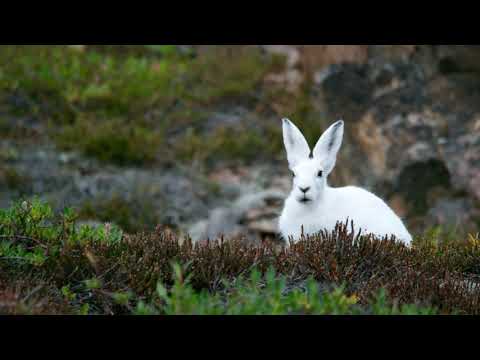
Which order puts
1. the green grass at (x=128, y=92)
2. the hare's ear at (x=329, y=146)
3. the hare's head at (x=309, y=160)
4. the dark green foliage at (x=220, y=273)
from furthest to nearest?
1. the green grass at (x=128, y=92)
2. the hare's ear at (x=329, y=146)
3. the hare's head at (x=309, y=160)
4. the dark green foliage at (x=220, y=273)

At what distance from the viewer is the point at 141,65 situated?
15281mm

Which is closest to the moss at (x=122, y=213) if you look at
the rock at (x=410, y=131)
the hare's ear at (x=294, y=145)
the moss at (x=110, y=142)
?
the moss at (x=110, y=142)

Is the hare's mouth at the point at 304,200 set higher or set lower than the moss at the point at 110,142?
lower

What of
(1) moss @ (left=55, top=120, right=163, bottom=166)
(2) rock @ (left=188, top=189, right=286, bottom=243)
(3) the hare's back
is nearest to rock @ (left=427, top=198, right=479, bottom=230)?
(2) rock @ (left=188, top=189, right=286, bottom=243)

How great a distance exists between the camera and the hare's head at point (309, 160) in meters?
6.52

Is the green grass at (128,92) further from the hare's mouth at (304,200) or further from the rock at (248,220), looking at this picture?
the hare's mouth at (304,200)

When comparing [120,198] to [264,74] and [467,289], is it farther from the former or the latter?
[467,289]

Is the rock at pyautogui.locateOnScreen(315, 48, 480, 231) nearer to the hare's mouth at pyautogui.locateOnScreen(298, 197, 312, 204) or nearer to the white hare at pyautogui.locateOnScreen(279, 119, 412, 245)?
the white hare at pyautogui.locateOnScreen(279, 119, 412, 245)

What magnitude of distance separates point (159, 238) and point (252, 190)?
7.29m

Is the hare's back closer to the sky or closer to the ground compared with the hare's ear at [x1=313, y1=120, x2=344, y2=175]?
closer to the ground

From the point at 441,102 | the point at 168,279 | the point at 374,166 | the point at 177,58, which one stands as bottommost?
the point at 168,279

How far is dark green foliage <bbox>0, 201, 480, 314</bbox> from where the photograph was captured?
4738 millimetres

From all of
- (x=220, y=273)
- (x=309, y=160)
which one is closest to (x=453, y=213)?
(x=309, y=160)

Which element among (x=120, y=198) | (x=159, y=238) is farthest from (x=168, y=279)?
(x=120, y=198)
